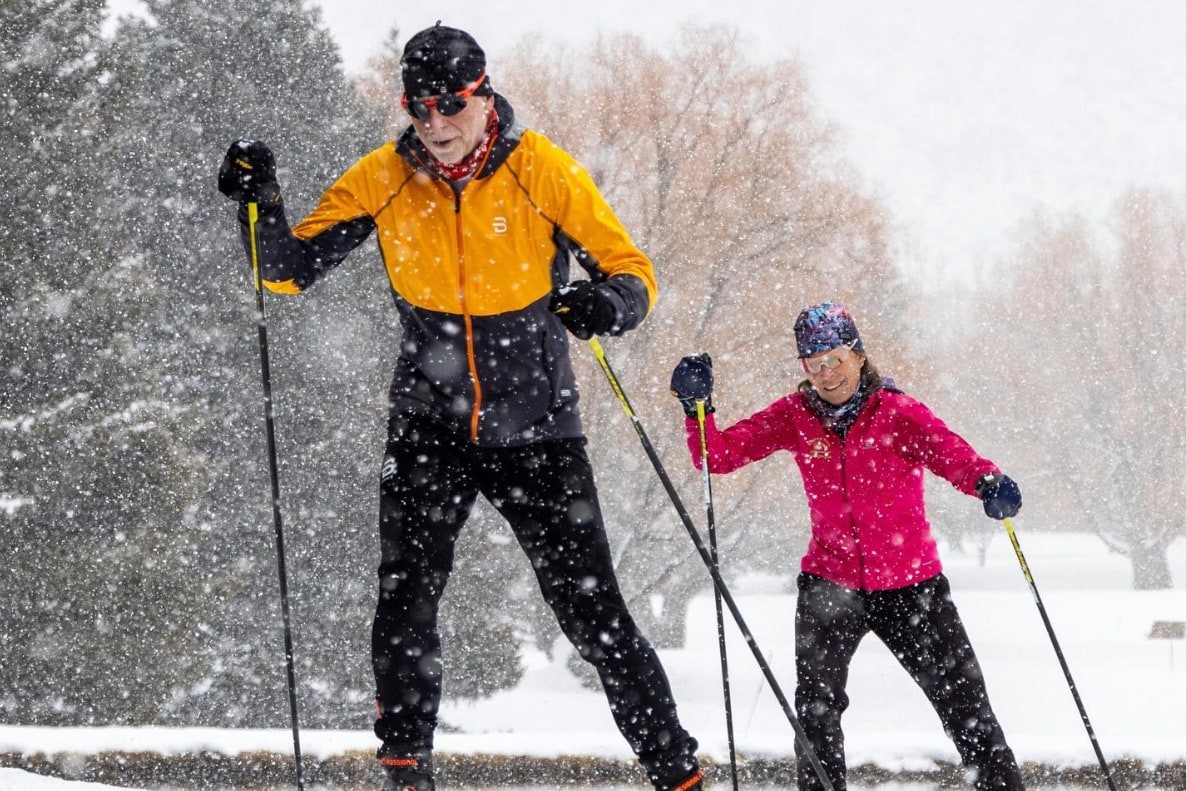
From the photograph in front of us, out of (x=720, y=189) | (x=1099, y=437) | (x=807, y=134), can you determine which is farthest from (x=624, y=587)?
(x=1099, y=437)

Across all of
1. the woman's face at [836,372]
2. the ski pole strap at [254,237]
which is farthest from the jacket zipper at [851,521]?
the ski pole strap at [254,237]

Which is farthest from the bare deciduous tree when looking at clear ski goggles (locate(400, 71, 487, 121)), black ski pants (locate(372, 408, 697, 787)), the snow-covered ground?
clear ski goggles (locate(400, 71, 487, 121))

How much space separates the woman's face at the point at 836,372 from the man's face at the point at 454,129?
1.53 meters

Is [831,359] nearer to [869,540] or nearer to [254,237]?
[869,540]

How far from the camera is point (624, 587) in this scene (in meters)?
17.8

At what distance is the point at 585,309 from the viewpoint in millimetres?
2709

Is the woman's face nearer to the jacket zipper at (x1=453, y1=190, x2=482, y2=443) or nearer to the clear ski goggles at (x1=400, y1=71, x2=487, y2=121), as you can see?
the jacket zipper at (x1=453, y1=190, x2=482, y2=443)

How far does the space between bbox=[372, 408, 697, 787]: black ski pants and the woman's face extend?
50.2 inches

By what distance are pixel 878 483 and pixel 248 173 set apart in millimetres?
2257

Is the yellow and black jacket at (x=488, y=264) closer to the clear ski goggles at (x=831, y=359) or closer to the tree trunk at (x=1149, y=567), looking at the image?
the clear ski goggles at (x=831, y=359)

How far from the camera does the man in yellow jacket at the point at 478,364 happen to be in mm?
2838

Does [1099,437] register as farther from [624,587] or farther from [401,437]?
[401,437]

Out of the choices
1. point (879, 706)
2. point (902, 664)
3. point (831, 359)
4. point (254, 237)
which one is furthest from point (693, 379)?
point (879, 706)

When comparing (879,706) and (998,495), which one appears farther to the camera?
(879,706)
